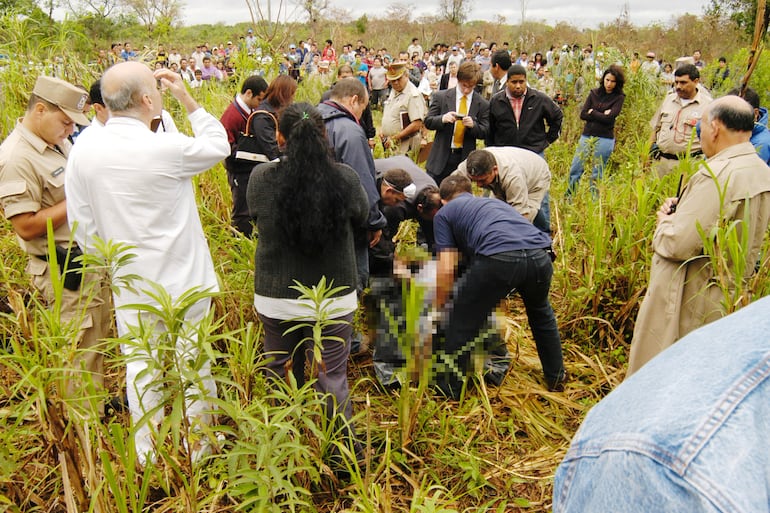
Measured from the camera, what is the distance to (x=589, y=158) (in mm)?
5562

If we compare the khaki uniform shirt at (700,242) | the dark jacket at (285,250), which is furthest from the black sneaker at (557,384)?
the dark jacket at (285,250)

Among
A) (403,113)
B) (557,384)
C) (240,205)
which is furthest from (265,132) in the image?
(557,384)

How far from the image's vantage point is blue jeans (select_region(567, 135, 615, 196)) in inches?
208

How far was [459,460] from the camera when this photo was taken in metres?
2.44

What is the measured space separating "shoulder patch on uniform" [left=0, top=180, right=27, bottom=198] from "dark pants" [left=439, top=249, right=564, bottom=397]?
2.16 meters

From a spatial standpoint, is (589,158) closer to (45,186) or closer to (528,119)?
(528,119)

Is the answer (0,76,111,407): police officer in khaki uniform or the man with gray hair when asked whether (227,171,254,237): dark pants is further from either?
(0,76,111,407): police officer in khaki uniform

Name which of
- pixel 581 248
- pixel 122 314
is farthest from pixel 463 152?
pixel 122 314

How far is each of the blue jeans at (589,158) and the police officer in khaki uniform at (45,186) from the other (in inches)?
→ 157

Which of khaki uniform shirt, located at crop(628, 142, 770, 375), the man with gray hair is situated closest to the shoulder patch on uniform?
the man with gray hair

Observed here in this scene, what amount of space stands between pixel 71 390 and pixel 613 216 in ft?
11.2

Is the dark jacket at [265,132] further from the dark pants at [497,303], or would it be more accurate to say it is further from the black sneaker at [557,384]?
the black sneaker at [557,384]

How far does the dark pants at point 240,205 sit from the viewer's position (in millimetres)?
4086

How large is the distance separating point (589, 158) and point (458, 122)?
1.44 metres
